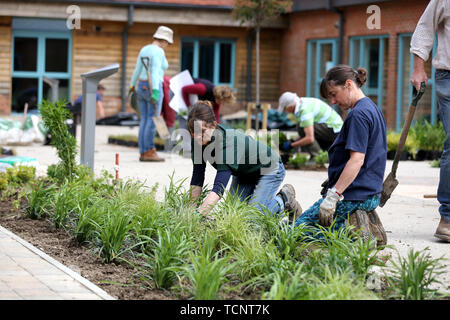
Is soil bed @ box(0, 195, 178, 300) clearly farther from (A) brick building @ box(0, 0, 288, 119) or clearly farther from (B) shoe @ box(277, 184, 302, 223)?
(A) brick building @ box(0, 0, 288, 119)

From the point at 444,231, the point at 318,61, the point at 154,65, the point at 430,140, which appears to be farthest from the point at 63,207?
the point at 318,61

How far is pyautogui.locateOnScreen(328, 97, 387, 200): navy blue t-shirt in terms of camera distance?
231 inches

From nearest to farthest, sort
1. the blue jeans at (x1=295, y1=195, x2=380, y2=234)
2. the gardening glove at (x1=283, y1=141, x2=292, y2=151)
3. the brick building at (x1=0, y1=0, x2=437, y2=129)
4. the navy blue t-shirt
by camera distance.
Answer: the navy blue t-shirt, the blue jeans at (x1=295, y1=195, x2=380, y2=234), the gardening glove at (x1=283, y1=141, x2=292, y2=151), the brick building at (x1=0, y1=0, x2=437, y2=129)

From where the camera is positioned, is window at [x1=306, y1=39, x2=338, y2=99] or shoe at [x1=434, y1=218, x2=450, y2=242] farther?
window at [x1=306, y1=39, x2=338, y2=99]

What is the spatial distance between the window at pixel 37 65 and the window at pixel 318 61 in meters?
6.75

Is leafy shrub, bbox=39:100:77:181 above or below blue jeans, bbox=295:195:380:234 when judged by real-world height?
above

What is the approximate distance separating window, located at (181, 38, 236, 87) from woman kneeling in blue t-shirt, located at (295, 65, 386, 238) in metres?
19.8

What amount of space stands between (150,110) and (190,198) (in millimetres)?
6383

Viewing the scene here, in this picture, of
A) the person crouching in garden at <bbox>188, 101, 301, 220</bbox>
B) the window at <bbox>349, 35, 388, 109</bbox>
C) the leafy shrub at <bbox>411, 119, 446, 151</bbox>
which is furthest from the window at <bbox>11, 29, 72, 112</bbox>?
the person crouching in garden at <bbox>188, 101, 301, 220</bbox>

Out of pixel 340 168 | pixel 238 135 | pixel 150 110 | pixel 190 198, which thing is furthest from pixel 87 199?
pixel 150 110

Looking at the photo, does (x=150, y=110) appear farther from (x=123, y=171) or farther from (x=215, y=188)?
(x=215, y=188)

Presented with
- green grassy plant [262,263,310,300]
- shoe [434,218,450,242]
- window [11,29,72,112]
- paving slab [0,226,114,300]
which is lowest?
paving slab [0,226,114,300]

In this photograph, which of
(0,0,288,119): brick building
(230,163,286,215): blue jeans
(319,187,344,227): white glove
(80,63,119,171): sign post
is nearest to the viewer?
(319,187,344,227): white glove

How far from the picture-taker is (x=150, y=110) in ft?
42.0
